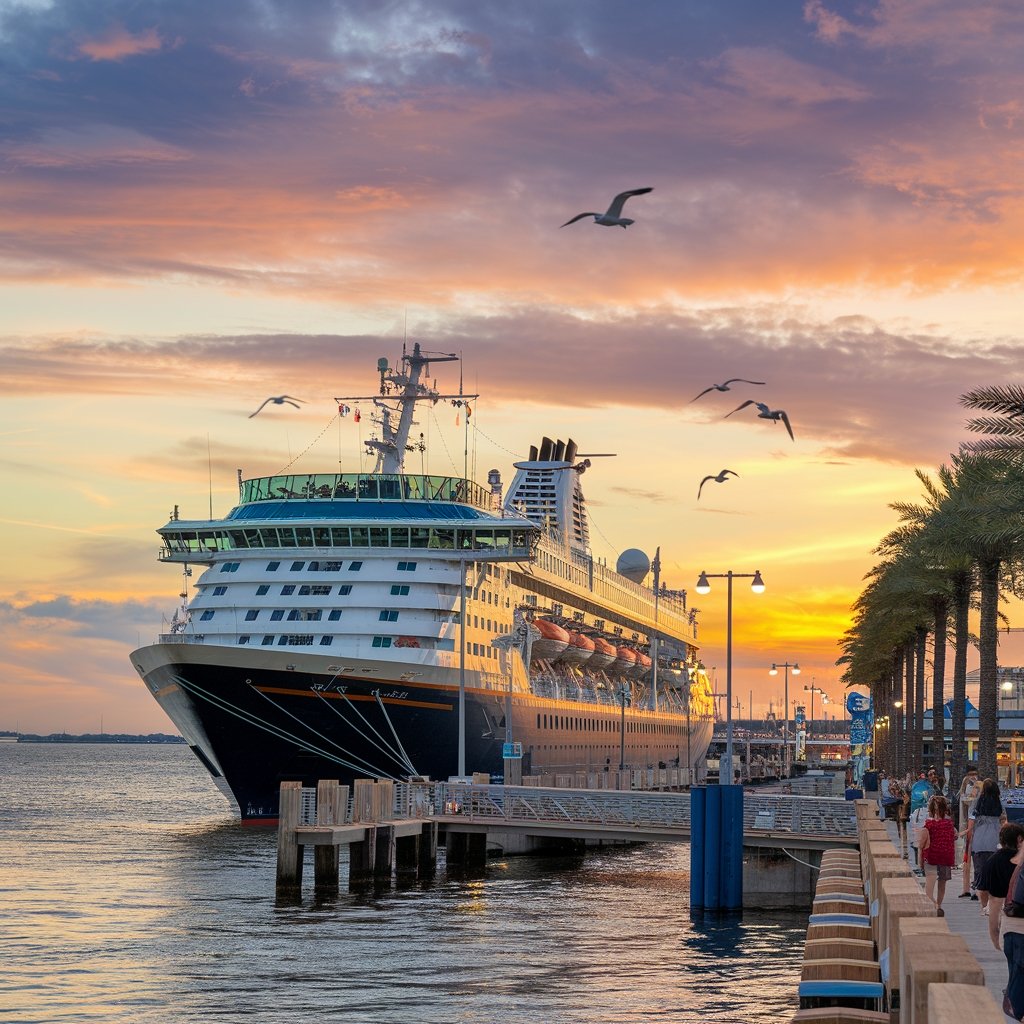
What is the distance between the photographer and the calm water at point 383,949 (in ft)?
78.4

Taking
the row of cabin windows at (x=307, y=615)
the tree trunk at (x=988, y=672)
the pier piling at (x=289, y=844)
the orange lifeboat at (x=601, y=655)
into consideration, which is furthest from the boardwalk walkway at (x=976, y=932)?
the orange lifeboat at (x=601, y=655)

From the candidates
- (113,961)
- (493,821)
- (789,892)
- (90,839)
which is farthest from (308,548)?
(113,961)

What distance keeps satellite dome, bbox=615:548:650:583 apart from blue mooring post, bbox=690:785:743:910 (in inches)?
3048

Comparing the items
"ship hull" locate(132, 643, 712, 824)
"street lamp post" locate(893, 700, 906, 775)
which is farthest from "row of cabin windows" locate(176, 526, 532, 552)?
"street lamp post" locate(893, 700, 906, 775)

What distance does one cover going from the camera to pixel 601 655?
81.2 m

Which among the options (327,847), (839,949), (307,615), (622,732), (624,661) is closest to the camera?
(839,949)

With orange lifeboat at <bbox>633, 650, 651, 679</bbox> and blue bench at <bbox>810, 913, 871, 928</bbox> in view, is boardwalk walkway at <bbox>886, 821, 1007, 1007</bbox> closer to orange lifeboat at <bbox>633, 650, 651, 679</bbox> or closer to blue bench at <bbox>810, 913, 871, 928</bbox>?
blue bench at <bbox>810, 913, 871, 928</bbox>

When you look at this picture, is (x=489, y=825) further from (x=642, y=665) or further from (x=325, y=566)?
(x=642, y=665)

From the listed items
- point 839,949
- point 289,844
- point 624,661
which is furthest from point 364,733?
point 839,949

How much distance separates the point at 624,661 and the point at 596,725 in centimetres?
835

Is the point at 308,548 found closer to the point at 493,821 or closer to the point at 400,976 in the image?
the point at 493,821

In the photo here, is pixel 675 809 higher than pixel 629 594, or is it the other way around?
pixel 629 594

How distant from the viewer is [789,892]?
1432 inches

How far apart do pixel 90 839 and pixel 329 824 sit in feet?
89.4
